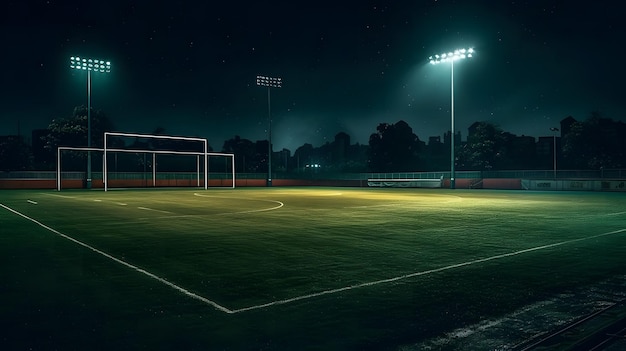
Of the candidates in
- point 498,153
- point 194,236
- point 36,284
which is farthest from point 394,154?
point 36,284

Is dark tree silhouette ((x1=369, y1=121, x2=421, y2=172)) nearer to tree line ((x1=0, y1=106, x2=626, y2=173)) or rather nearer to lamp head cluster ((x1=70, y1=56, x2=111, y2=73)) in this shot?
tree line ((x1=0, y1=106, x2=626, y2=173))

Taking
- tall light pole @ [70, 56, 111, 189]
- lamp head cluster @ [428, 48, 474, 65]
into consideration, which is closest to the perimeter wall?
tall light pole @ [70, 56, 111, 189]

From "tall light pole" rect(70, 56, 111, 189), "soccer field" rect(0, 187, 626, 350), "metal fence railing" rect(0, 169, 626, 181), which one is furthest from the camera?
"tall light pole" rect(70, 56, 111, 189)

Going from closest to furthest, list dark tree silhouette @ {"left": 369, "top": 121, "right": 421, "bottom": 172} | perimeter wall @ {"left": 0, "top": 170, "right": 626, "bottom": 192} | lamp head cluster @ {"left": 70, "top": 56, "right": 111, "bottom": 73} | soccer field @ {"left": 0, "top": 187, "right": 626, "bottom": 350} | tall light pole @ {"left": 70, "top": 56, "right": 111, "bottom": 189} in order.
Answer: soccer field @ {"left": 0, "top": 187, "right": 626, "bottom": 350}
perimeter wall @ {"left": 0, "top": 170, "right": 626, "bottom": 192}
tall light pole @ {"left": 70, "top": 56, "right": 111, "bottom": 189}
lamp head cluster @ {"left": 70, "top": 56, "right": 111, "bottom": 73}
dark tree silhouette @ {"left": 369, "top": 121, "right": 421, "bottom": 172}

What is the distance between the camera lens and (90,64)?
1832 inches

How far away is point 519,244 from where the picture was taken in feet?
33.9

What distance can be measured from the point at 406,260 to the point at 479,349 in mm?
4207

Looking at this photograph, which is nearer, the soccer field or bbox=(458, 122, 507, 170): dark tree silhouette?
the soccer field

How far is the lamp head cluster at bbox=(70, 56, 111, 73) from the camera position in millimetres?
46281

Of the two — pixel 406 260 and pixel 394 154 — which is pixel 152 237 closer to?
pixel 406 260

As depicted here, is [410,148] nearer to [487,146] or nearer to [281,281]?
[487,146]

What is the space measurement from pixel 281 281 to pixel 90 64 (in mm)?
46896

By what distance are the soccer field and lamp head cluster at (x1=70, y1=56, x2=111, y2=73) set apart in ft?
125

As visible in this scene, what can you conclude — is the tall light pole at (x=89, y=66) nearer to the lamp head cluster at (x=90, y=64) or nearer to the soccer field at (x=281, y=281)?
the lamp head cluster at (x=90, y=64)
